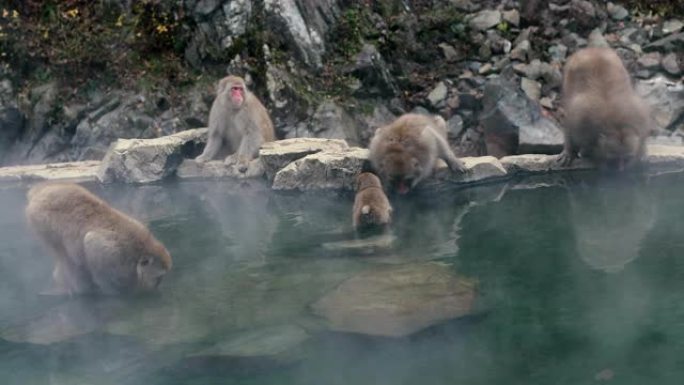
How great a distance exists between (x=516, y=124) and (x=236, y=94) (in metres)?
3.22

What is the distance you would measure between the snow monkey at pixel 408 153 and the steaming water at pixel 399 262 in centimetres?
27

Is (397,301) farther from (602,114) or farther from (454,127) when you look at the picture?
(454,127)

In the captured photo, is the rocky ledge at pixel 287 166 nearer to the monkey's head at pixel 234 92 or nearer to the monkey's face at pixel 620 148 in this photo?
the monkey's face at pixel 620 148

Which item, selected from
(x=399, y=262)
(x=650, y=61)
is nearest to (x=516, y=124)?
(x=650, y=61)

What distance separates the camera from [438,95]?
1230cm

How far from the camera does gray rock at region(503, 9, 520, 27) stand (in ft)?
42.8

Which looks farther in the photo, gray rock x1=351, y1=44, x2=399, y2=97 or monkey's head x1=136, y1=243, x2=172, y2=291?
gray rock x1=351, y1=44, x2=399, y2=97

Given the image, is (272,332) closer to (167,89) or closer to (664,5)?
(167,89)

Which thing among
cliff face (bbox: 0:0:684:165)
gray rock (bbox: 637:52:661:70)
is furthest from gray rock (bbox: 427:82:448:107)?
gray rock (bbox: 637:52:661:70)

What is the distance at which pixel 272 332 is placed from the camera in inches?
200

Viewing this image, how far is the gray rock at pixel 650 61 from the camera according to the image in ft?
39.3

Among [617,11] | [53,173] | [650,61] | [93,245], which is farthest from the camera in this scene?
[617,11]

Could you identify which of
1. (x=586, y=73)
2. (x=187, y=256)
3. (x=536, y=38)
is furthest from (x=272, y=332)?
(x=536, y=38)

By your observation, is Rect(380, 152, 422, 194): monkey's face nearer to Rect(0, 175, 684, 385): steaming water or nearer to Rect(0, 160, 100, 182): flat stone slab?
Rect(0, 175, 684, 385): steaming water
